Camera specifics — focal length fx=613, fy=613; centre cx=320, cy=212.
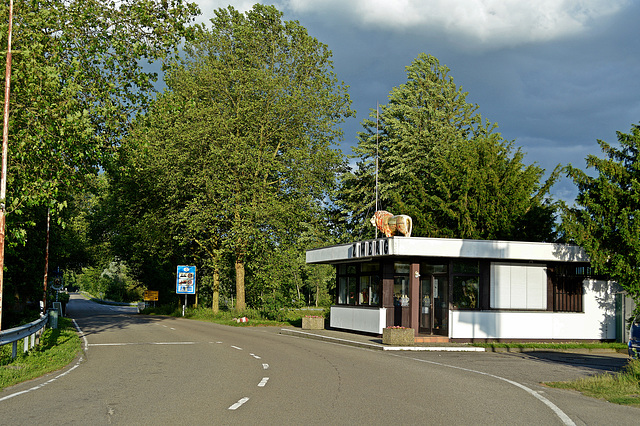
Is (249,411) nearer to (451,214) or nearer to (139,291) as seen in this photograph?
(451,214)

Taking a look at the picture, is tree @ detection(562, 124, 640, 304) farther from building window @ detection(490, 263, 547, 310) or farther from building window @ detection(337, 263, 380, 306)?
building window @ detection(337, 263, 380, 306)

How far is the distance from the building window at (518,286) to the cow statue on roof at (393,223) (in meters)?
3.91

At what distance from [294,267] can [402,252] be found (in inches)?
779

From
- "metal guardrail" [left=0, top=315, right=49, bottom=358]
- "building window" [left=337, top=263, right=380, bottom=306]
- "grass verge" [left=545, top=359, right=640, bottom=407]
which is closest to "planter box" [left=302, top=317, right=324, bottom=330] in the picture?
"building window" [left=337, top=263, right=380, bottom=306]

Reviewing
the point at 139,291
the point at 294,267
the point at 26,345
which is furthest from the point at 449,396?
the point at 139,291

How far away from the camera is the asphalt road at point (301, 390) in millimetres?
8820

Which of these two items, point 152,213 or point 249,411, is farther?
point 152,213

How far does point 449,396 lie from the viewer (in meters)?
11.0

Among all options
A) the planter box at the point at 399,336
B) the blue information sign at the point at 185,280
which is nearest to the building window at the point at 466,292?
the planter box at the point at 399,336

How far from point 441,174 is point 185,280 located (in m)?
20.8

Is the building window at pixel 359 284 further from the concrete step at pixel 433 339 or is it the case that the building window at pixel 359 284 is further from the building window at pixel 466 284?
the building window at pixel 466 284

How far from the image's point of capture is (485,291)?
25234 millimetres

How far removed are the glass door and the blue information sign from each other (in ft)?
81.6

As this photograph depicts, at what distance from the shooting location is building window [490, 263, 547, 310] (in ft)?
83.4
